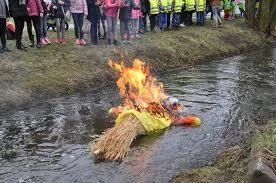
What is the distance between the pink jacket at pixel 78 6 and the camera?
16844mm

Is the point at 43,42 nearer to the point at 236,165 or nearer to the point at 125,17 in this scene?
the point at 125,17

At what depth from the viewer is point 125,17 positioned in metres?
18.9

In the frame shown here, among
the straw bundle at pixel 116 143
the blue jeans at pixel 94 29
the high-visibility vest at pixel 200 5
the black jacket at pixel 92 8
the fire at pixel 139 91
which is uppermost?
the black jacket at pixel 92 8

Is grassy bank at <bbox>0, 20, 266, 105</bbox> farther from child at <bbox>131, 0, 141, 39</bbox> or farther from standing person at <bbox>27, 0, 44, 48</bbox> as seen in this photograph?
standing person at <bbox>27, 0, 44, 48</bbox>

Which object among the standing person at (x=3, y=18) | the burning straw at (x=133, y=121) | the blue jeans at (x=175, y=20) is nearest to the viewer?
the burning straw at (x=133, y=121)

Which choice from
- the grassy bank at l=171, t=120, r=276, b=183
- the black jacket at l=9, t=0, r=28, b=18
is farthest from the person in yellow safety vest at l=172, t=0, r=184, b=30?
the grassy bank at l=171, t=120, r=276, b=183

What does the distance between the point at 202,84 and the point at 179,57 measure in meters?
4.39

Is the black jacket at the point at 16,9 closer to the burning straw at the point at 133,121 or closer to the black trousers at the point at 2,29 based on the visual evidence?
the black trousers at the point at 2,29

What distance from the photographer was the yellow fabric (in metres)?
10.4

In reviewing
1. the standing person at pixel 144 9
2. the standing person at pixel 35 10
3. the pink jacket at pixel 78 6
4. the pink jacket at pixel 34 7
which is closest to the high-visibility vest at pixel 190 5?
the standing person at pixel 144 9

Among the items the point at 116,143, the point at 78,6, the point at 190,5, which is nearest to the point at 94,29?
the point at 78,6

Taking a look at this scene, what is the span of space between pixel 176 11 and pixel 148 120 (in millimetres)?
13869

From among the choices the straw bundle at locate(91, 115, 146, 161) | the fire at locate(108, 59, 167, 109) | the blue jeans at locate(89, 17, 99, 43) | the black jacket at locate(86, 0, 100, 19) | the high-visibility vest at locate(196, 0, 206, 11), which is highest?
the black jacket at locate(86, 0, 100, 19)

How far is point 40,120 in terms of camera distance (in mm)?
12008
